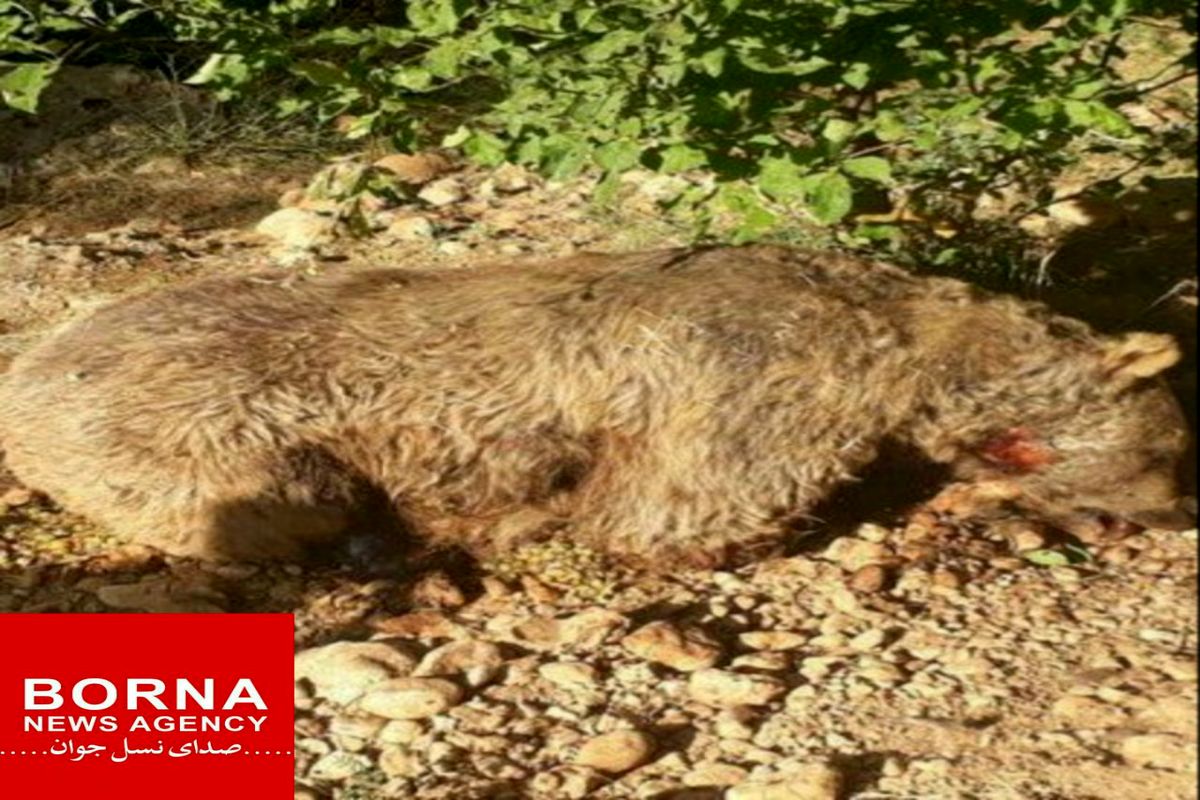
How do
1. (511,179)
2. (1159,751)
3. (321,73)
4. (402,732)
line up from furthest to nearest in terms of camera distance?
(511,179) < (321,73) < (402,732) < (1159,751)

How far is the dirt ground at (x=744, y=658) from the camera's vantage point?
4172 millimetres

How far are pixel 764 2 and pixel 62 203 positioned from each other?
374 cm

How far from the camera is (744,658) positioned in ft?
15.6

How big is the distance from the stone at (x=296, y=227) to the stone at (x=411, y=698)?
2.70 meters

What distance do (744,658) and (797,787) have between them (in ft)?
2.47

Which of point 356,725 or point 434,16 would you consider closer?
point 356,725

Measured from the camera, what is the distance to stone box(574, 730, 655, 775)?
424cm

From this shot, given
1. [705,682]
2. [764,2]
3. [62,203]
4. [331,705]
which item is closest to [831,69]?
[764,2]

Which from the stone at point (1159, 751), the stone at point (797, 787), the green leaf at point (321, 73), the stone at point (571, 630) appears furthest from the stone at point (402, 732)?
the green leaf at point (321, 73)

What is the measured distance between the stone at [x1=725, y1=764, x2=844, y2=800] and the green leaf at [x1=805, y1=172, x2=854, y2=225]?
1.45 m

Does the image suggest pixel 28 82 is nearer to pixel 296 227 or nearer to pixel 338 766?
pixel 338 766

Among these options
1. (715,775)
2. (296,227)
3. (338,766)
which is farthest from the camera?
(296,227)

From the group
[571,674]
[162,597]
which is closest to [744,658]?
[571,674]

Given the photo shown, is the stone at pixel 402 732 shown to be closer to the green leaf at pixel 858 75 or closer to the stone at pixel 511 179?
the green leaf at pixel 858 75
